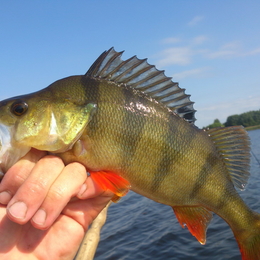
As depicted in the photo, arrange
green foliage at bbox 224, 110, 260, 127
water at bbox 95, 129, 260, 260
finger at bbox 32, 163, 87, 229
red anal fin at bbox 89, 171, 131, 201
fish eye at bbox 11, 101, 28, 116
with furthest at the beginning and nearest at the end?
1. green foliage at bbox 224, 110, 260, 127
2. water at bbox 95, 129, 260, 260
3. red anal fin at bbox 89, 171, 131, 201
4. fish eye at bbox 11, 101, 28, 116
5. finger at bbox 32, 163, 87, 229

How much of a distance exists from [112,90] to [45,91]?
1.81ft

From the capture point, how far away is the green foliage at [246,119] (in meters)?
82.9

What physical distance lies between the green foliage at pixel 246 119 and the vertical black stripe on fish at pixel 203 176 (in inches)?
3335

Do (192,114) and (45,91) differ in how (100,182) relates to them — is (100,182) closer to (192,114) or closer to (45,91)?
(45,91)

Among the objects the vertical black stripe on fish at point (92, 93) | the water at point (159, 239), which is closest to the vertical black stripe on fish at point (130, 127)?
the vertical black stripe on fish at point (92, 93)

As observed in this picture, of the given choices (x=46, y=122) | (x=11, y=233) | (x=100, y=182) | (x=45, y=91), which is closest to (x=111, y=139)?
(x=100, y=182)

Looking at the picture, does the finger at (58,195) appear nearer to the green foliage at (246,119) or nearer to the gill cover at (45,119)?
the gill cover at (45,119)

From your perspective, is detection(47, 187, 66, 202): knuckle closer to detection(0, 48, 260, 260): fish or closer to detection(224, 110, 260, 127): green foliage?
detection(0, 48, 260, 260): fish

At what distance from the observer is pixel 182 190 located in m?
2.43

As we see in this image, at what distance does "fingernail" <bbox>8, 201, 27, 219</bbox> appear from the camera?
1.66m

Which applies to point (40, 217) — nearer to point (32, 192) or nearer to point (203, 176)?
point (32, 192)

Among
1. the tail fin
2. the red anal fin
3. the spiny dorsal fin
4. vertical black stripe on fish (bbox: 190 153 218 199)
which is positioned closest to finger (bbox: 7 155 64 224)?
the red anal fin

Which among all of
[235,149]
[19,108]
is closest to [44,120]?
[19,108]

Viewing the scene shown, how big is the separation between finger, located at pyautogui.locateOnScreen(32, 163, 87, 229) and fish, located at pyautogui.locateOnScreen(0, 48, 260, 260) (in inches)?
7.1
